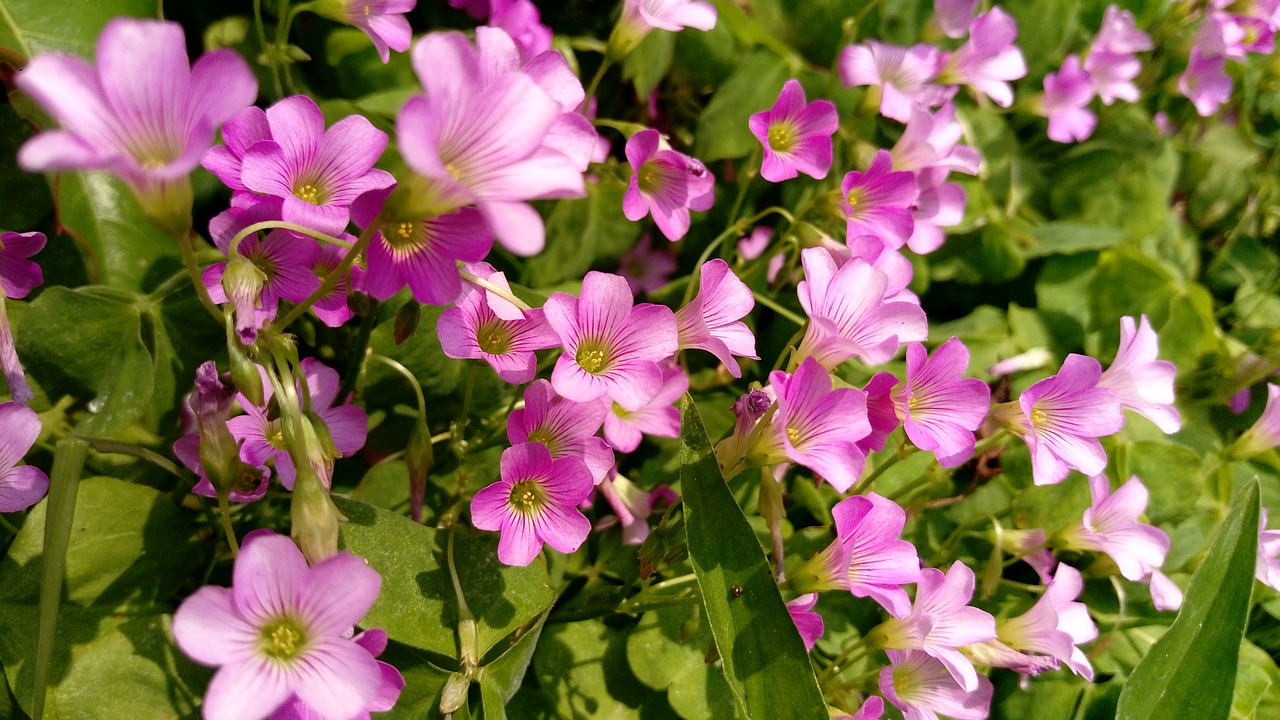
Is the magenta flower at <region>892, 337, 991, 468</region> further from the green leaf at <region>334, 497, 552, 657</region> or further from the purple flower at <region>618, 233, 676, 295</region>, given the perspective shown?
the purple flower at <region>618, 233, 676, 295</region>

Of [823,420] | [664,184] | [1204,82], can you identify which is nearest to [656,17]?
[664,184]

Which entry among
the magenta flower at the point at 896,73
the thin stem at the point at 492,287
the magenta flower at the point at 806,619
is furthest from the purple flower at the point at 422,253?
the magenta flower at the point at 896,73

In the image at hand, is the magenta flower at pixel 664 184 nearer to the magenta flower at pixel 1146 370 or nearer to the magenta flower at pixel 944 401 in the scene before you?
the magenta flower at pixel 944 401

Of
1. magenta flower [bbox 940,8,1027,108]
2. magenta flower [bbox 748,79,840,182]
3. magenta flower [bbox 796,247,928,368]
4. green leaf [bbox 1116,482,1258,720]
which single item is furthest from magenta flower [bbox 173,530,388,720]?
magenta flower [bbox 940,8,1027,108]

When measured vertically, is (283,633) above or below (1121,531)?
above

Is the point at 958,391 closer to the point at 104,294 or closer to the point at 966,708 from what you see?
the point at 966,708

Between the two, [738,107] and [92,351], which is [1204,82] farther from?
[92,351]
